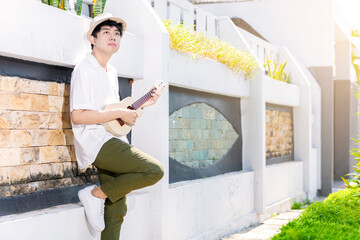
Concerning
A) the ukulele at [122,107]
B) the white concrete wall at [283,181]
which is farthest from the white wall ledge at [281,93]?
the ukulele at [122,107]

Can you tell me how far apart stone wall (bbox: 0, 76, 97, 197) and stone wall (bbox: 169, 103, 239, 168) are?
186 cm

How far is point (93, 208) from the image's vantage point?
169 inches

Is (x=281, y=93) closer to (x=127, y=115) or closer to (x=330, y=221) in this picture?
(x=330, y=221)

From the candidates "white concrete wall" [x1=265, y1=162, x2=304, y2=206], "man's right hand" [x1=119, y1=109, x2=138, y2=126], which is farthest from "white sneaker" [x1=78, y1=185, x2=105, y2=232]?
"white concrete wall" [x1=265, y1=162, x2=304, y2=206]

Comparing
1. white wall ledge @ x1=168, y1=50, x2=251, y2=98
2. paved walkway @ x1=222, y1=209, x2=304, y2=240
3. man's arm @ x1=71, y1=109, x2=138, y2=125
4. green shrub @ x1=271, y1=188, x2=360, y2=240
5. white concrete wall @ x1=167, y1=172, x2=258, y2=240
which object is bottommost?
paved walkway @ x1=222, y1=209, x2=304, y2=240

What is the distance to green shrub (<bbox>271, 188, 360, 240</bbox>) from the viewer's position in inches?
139

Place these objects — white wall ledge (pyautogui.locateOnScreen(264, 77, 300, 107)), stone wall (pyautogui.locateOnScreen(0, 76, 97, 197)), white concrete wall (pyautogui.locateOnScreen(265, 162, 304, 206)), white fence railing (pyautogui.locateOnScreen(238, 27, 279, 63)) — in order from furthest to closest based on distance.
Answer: white fence railing (pyautogui.locateOnScreen(238, 27, 279, 63)), white wall ledge (pyautogui.locateOnScreen(264, 77, 300, 107)), white concrete wall (pyautogui.locateOnScreen(265, 162, 304, 206)), stone wall (pyautogui.locateOnScreen(0, 76, 97, 197))

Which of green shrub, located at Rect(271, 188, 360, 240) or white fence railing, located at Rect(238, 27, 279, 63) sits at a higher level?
white fence railing, located at Rect(238, 27, 279, 63)

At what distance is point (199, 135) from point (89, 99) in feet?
10.2

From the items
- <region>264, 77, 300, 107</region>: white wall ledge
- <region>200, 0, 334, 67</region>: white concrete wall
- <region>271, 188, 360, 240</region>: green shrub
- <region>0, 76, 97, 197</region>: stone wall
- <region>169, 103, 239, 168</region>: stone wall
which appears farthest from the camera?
<region>200, 0, 334, 67</region>: white concrete wall

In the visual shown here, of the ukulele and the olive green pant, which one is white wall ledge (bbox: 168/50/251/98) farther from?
the olive green pant

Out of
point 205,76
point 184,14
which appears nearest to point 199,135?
point 205,76

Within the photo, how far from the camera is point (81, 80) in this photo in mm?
4152

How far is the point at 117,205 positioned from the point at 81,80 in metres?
1.12
